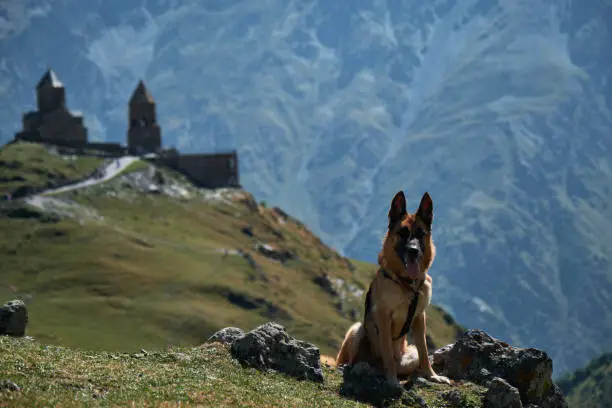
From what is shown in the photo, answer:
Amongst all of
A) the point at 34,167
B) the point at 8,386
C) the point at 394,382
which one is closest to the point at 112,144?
the point at 34,167

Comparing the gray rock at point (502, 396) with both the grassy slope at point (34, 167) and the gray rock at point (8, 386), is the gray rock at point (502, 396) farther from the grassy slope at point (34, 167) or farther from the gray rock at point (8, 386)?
the grassy slope at point (34, 167)

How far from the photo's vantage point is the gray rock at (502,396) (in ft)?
83.6

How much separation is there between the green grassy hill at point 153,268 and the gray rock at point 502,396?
79757 millimetres

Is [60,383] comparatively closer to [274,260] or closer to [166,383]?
[166,383]

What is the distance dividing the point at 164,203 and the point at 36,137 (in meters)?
27.2

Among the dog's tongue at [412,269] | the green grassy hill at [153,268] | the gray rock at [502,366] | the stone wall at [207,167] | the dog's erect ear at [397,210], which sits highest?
the stone wall at [207,167]

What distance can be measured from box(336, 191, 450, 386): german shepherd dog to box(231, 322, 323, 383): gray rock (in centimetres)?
152

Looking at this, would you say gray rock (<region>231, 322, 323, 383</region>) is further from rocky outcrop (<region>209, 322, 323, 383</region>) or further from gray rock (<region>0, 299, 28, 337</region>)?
gray rock (<region>0, 299, 28, 337</region>)

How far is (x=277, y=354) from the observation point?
27406 millimetres

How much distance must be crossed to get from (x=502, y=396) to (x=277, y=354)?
529 cm

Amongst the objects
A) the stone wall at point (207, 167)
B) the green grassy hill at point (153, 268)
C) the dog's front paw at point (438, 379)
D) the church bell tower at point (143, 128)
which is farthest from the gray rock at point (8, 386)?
the church bell tower at point (143, 128)

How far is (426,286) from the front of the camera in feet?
87.1

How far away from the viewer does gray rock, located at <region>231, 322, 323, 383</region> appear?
27.2 meters

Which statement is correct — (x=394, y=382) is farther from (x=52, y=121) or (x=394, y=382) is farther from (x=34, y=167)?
(x=52, y=121)
